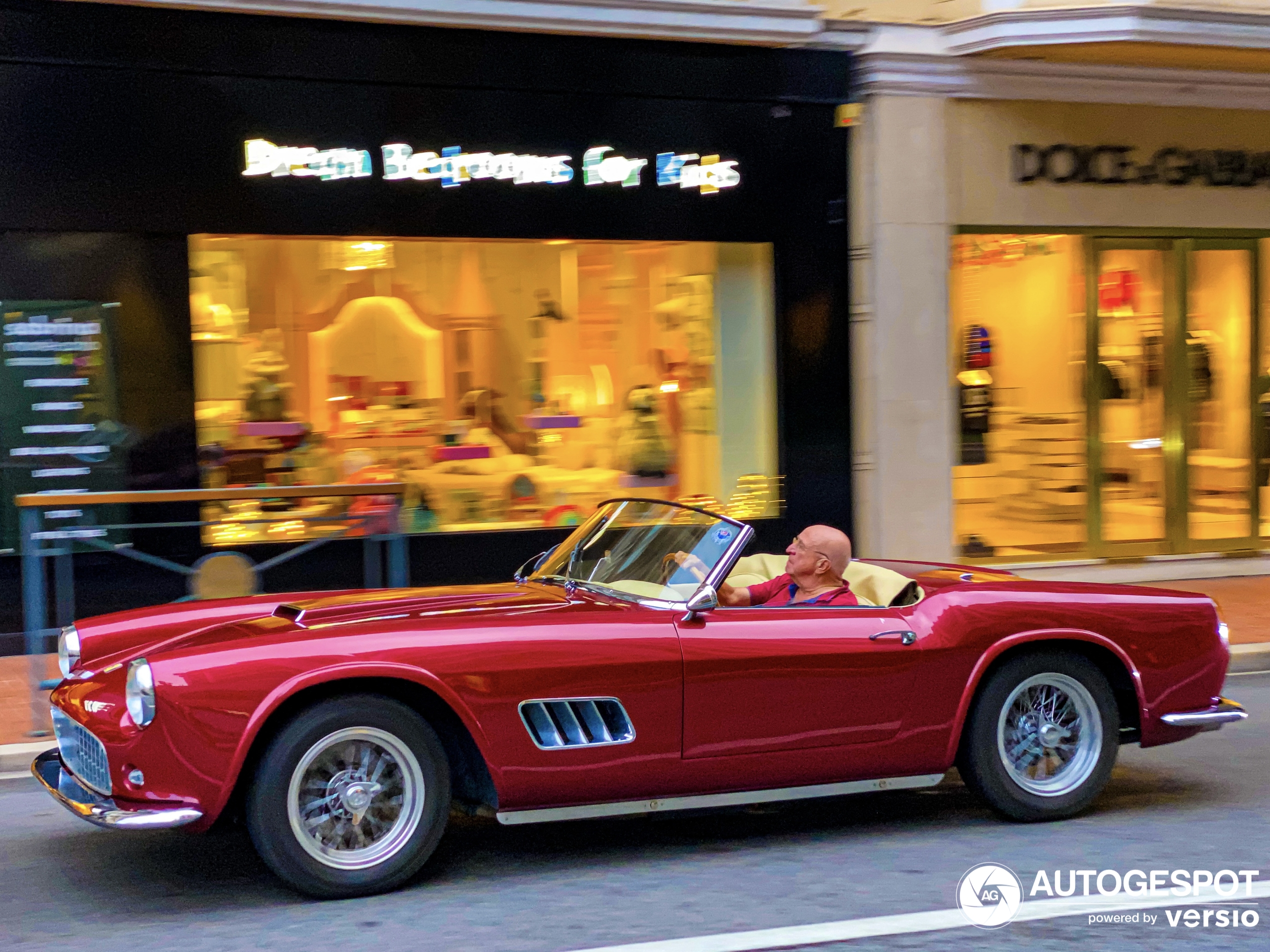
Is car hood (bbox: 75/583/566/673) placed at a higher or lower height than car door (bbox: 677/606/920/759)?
A: higher

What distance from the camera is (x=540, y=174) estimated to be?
34.3 ft

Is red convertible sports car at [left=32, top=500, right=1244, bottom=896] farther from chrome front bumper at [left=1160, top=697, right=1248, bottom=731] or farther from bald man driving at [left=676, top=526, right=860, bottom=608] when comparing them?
bald man driving at [left=676, top=526, right=860, bottom=608]

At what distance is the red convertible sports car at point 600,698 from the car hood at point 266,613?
0.02 meters

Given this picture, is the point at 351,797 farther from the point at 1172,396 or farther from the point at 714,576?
the point at 1172,396

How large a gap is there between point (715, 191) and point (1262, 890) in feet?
25.2

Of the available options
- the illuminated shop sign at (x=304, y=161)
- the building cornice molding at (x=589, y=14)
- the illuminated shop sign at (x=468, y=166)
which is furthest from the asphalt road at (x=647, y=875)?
the building cornice molding at (x=589, y=14)

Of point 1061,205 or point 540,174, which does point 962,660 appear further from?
point 1061,205

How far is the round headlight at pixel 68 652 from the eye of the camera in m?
5.04

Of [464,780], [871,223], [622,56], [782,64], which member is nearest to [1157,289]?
[871,223]

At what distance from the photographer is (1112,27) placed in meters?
10.7

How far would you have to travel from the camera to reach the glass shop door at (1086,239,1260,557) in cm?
1225

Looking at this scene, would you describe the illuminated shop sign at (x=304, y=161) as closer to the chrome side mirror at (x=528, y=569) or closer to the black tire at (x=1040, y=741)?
the chrome side mirror at (x=528, y=569)

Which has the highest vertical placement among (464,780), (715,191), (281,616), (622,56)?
(622,56)

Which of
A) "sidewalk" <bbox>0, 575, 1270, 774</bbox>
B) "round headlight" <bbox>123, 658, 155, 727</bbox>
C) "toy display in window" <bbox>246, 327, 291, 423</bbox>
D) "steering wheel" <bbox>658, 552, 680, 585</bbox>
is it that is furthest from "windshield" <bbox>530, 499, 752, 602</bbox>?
"toy display in window" <bbox>246, 327, 291, 423</bbox>
